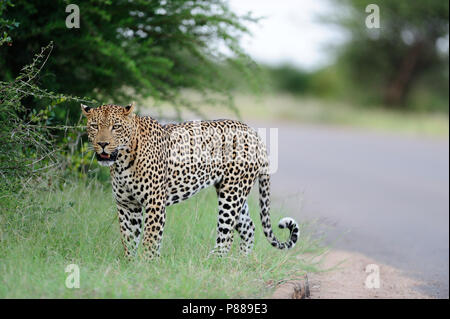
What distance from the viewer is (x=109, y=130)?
485 cm

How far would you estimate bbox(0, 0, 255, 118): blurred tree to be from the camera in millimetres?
8086

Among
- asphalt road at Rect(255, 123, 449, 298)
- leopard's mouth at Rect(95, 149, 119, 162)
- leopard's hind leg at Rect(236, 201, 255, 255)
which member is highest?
leopard's mouth at Rect(95, 149, 119, 162)

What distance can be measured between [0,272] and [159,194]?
136cm

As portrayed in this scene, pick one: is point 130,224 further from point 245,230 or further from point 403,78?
point 403,78

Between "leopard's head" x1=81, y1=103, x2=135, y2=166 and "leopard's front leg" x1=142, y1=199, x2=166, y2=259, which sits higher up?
"leopard's head" x1=81, y1=103, x2=135, y2=166

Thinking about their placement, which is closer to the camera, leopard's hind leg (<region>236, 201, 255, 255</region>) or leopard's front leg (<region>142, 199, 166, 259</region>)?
leopard's front leg (<region>142, 199, 166, 259</region>)

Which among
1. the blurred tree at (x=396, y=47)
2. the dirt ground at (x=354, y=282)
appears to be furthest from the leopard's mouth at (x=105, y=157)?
the blurred tree at (x=396, y=47)

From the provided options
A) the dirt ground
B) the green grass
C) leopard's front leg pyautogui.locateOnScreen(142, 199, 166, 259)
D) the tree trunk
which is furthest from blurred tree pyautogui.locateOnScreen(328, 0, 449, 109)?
leopard's front leg pyautogui.locateOnScreen(142, 199, 166, 259)

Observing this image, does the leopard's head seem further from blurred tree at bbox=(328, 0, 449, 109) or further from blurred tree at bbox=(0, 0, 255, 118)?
blurred tree at bbox=(328, 0, 449, 109)

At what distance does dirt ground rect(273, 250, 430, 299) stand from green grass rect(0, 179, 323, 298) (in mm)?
205

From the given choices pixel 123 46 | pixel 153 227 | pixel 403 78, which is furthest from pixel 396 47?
pixel 153 227

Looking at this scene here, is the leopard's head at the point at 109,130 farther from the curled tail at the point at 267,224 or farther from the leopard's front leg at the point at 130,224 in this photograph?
the curled tail at the point at 267,224

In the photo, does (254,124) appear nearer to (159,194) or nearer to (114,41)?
(114,41)

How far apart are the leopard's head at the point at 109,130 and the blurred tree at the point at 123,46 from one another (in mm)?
2949
